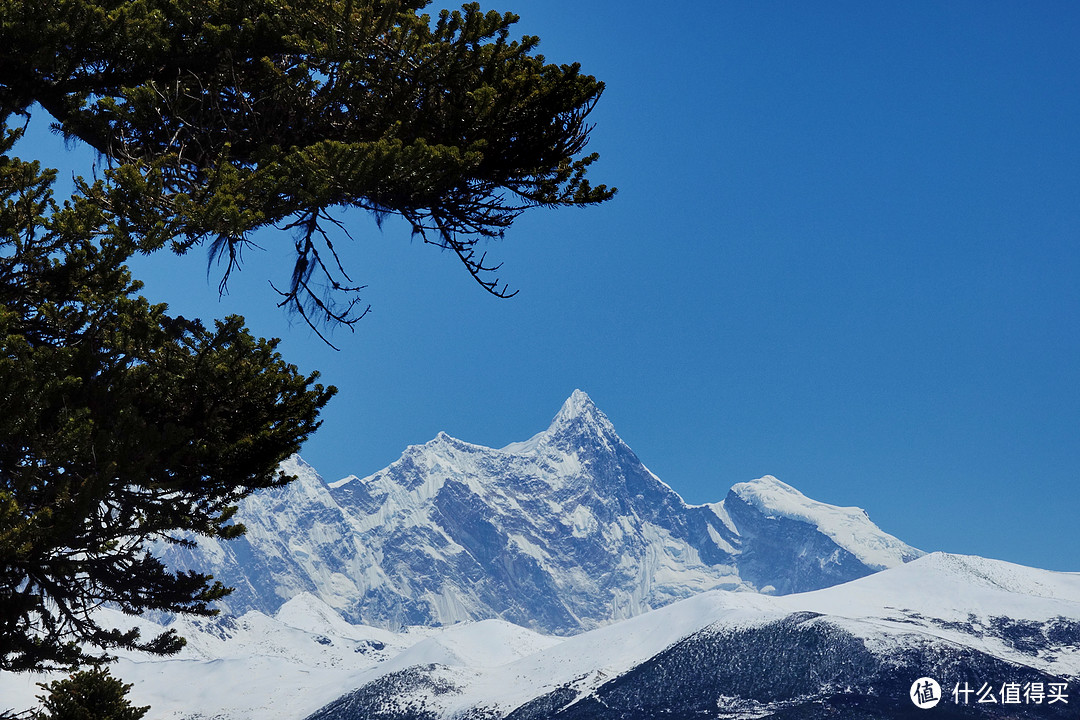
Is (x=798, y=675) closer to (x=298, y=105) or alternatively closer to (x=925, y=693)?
(x=925, y=693)

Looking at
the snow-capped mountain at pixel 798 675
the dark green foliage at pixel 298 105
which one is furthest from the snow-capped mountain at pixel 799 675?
the dark green foliage at pixel 298 105

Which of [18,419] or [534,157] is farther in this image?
[534,157]

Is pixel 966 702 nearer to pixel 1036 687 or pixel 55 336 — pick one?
pixel 1036 687

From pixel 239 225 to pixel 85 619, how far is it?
20.9 feet

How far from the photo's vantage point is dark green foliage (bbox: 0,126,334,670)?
9.58 meters

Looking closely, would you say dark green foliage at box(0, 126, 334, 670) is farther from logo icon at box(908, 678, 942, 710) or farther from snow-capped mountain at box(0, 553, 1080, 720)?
logo icon at box(908, 678, 942, 710)

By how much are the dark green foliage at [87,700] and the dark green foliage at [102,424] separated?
2.68 ft

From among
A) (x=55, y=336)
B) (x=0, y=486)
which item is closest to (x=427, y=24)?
(x=55, y=336)

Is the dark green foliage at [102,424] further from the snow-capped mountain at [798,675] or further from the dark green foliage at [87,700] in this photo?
the snow-capped mountain at [798,675]

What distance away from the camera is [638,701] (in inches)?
6757

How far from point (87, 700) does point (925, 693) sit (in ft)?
551

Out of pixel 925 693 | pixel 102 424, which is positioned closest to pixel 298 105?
pixel 102 424

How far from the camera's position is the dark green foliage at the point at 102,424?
958 cm

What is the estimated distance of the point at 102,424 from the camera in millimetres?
10492
